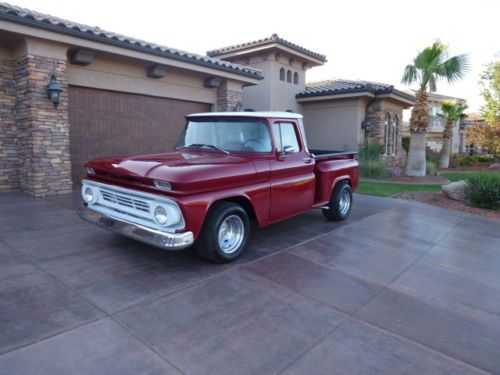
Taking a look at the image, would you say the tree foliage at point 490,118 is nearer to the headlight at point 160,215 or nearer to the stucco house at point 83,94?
the stucco house at point 83,94

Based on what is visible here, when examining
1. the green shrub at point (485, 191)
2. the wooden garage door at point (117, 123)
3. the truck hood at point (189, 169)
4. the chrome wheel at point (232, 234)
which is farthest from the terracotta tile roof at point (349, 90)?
the chrome wheel at point (232, 234)

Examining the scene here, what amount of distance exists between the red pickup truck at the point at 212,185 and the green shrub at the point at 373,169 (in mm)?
8347

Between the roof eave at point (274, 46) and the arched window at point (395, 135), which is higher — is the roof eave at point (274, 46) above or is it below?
above

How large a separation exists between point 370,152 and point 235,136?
35.3 ft

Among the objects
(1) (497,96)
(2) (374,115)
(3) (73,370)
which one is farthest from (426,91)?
(3) (73,370)

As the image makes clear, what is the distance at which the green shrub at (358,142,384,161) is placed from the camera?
1458cm

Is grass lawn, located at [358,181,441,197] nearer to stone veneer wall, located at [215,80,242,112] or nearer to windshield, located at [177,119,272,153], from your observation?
stone veneer wall, located at [215,80,242,112]

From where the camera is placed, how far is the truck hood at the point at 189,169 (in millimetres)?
3752

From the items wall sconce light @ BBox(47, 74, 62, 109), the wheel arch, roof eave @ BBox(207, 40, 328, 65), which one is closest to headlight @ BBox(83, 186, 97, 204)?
the wheel arch

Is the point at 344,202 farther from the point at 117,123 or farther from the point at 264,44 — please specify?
the point at 264,44

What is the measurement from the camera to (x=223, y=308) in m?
3.34

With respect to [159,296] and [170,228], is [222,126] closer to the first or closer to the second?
[170,228]

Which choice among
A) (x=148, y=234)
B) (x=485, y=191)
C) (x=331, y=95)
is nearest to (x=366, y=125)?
(x=331, y=95)

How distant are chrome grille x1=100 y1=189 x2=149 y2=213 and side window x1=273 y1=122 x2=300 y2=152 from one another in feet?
6.73
